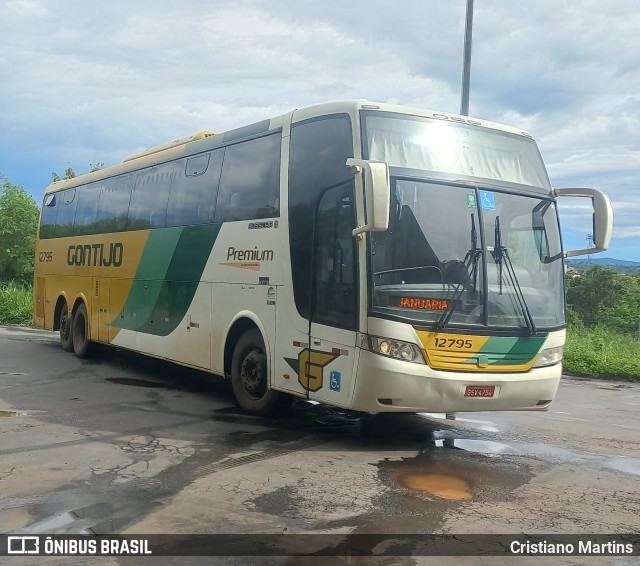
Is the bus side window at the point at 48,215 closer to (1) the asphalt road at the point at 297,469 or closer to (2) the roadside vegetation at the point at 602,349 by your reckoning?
(1) the asphalt road at the point at 297,469

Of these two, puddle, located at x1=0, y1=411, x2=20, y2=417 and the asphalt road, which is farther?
puddle, located at x1=0, y1=411, x2=20, y2=417

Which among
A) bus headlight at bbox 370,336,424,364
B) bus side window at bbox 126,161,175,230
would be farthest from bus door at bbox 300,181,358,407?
bus side window at bbox 126,161,175,230

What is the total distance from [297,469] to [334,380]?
1248mm

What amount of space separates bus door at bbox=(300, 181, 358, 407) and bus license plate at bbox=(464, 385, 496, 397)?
117 cm

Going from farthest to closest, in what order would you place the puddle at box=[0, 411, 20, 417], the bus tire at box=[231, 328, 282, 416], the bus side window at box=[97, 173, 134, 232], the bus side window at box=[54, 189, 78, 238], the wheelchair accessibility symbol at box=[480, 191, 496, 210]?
the bus side window at box=[54, 189, 78, 238], the bus side window at box=[97, 173, 134, 232], the bus tire at box=[231, 328, 282, 416], the puddle at box=[0, 411, 20, 417], the wheelchair accessibility symbol at box=[480, 191, 496, 210]

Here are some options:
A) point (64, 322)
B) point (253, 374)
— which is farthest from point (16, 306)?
point (253, 374)

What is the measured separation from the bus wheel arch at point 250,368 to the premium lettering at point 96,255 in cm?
464

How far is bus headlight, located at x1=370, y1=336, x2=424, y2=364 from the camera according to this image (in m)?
7.54

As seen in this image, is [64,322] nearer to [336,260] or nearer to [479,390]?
[336,260]

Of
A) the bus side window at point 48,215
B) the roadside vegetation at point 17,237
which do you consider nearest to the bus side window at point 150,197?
the bus side window at point 48,215

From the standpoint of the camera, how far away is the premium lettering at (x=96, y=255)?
1417 cm

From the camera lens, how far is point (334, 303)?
809 centimetres

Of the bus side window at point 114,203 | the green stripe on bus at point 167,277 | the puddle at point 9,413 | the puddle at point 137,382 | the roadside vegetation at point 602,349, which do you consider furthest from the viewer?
the roadside vegetation at point 602,349

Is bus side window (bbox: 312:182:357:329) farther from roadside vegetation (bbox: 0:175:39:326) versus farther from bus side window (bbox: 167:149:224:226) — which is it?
roadside vegetation (bbox: 0:175:39:326)
